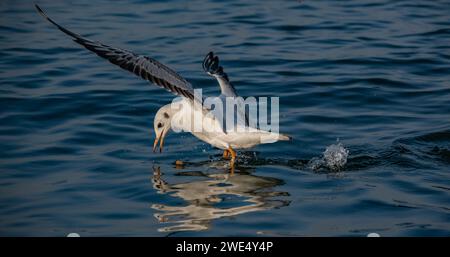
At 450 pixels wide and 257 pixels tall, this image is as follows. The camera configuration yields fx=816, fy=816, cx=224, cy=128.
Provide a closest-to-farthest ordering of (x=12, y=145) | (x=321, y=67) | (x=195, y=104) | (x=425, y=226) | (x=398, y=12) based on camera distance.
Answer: (x=425, y=226) < (x=195, y=104) < (x=12, y=145) < (x=321, y=67) < (x=398, y=12)

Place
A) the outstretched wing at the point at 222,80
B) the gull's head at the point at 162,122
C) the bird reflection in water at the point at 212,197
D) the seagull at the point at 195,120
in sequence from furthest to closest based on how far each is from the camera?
the outstretched wing at the point at 222,80 → the gull's head at the point at 162,122 → the seagull at the point at 195,120 → the bird reflection in water at the point at 212,197

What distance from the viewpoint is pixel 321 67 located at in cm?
1283

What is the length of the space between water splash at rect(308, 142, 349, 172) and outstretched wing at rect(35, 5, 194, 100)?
1.63m

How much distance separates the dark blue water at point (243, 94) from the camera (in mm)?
7520

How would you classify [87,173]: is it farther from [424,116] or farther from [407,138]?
[424,116]

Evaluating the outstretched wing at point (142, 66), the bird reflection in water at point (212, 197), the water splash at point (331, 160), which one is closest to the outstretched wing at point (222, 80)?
the bird reflection in water at point (212, 197)

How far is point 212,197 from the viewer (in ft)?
26.3

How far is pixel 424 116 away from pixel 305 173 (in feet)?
8.71

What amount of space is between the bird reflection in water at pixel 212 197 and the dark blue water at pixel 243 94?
21 millimetres

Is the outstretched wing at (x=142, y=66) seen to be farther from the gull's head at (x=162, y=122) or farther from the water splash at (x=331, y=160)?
the water splash at (x=331, y=160)

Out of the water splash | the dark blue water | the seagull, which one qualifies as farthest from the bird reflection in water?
the water splash

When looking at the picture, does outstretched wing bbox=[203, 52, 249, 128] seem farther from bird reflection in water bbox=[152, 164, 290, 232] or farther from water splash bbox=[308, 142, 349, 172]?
water splash bbox=[308, 142, 349, 172]

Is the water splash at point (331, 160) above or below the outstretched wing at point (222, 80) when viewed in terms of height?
below

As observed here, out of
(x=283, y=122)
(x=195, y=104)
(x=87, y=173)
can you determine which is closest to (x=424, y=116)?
(x=283, y=122)
